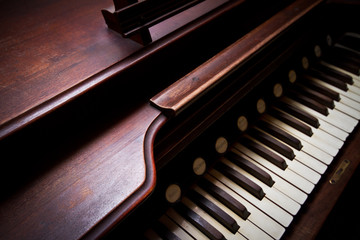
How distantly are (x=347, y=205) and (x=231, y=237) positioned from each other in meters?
1.21

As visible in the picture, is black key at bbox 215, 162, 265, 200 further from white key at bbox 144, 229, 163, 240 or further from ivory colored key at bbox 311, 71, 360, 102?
ivory colored key at bbox 311, 71, 360, 102

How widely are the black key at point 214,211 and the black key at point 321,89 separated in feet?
3.24

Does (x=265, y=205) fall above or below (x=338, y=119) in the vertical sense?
below

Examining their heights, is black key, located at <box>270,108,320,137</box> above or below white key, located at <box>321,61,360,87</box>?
below

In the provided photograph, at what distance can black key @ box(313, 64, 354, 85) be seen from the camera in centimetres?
164

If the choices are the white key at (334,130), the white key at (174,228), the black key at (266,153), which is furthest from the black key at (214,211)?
the white key at (334,130)

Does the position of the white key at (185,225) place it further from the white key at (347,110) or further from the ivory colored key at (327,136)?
the white key at (347,110)

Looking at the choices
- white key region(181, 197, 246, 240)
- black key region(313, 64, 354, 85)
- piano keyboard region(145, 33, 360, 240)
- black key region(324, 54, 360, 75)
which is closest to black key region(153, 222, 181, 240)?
piano keyboard region(145, 33, 360, 240)

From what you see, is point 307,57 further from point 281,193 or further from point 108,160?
point 108,160

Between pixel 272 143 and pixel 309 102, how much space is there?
1.29 ft

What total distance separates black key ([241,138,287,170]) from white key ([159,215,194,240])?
53 centimetres

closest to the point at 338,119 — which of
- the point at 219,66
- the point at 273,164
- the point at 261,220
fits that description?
the point at 273,164

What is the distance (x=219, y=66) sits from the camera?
3.40 ft

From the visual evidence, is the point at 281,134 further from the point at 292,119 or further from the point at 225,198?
the point at 225,198
